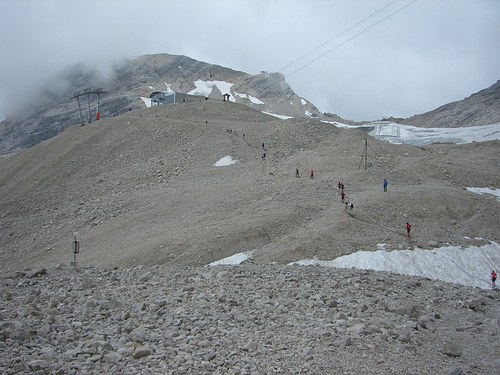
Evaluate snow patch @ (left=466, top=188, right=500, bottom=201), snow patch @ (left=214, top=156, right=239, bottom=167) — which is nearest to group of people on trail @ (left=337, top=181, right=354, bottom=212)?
snow patch @ (left=466, top=188, right=500, bottom=201)

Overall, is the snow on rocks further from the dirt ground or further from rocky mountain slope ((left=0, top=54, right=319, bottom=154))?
rocky mountain slope ((left=0, top=54, right=319, bottom=154))

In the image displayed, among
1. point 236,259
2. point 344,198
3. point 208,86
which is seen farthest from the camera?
point 208,86

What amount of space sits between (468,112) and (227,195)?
9559 cm

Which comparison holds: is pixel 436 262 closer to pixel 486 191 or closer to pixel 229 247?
pixel 229 247

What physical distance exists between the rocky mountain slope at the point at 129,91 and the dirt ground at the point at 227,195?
90.0 m

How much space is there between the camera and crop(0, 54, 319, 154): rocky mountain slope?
509ft

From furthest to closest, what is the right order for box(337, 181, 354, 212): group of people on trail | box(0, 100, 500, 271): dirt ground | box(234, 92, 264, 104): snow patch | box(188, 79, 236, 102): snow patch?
box(188, 79, 236, 102): snow patch, box(234, 92, 264, 104): snow patch, box(337, 181, 354, 212): group of people on trail, box(0, 100, 500, 271): dirt ground

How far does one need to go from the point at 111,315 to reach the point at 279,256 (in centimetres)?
1405

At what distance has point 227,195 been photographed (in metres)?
37.2

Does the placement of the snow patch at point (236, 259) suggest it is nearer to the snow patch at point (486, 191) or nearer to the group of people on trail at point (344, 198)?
the group of people on trail at point (344, 198)

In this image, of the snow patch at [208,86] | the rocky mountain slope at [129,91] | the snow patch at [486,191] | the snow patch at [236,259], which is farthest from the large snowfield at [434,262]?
the snow patch at [208,86]

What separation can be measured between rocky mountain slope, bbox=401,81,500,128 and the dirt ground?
58362mm

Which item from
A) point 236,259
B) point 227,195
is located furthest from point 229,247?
point 227,195

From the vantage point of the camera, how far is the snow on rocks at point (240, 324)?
8820mm
